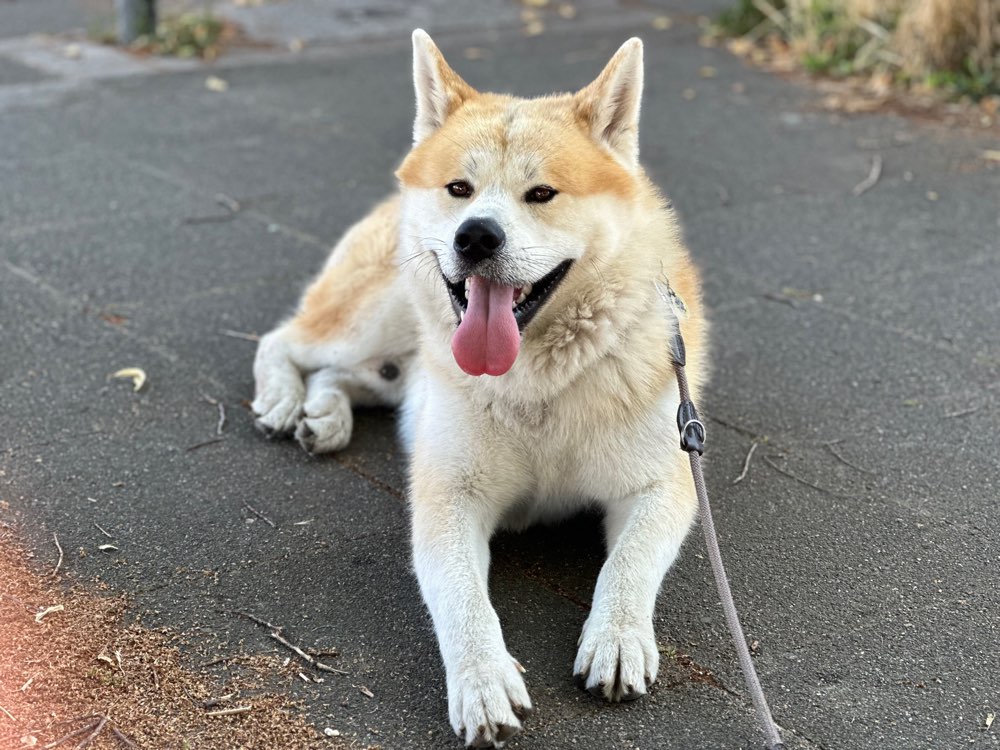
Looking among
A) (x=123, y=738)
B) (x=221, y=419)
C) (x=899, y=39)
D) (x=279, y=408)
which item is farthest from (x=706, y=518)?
(x=899, y=39)

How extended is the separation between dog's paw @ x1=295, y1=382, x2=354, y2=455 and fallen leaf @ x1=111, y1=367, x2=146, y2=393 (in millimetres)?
771

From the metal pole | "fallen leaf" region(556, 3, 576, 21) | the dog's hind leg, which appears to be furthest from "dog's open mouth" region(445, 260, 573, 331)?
"fallen leaf" region(556, 3, 576, 21)

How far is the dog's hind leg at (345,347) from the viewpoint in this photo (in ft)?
13.8

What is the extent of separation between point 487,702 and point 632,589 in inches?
21.7

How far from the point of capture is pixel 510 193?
313 cm

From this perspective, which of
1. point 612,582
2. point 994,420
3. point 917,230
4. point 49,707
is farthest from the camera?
point 917,230

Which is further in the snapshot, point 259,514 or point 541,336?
point 259,514

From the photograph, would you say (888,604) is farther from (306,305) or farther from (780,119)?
(780,119)

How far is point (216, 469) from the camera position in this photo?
3.92 m

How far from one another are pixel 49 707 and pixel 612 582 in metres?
1.43

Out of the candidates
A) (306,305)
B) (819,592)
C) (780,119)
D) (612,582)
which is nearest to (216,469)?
(306,305)

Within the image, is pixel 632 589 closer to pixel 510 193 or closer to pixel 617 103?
pixel 510 193

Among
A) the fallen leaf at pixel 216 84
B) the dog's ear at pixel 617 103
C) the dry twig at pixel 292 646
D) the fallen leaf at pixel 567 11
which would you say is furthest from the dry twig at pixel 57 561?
the fallen leaf at pixel 567 11

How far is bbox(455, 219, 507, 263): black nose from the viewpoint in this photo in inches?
117
